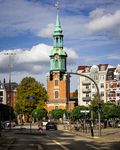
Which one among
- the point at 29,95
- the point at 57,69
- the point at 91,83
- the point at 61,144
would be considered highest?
the point at 57,69

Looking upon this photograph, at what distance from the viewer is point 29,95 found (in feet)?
403

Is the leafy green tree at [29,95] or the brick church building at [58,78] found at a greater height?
the brick church building at [58,78]

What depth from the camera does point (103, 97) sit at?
170 metres

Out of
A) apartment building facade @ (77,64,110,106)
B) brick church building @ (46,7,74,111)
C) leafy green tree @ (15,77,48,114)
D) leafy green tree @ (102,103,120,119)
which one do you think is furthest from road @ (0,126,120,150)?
apartment building facade @ (77,64,110,106)

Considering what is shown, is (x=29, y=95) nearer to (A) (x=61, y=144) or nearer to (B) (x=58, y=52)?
(B) (x=58, y=52)

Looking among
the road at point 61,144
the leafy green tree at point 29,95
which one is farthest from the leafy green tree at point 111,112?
the road at point 61,144

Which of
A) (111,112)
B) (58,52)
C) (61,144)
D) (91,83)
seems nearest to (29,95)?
(111,112)

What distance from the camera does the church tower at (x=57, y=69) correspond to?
6481 inches

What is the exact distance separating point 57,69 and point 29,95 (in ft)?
146

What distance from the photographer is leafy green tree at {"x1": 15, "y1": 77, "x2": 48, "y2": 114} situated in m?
122

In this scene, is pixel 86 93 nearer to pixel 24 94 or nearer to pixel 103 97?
pixel 103 97

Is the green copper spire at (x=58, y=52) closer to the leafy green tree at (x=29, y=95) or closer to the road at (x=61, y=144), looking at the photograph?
the leafy green tree at (x=29, y=95)

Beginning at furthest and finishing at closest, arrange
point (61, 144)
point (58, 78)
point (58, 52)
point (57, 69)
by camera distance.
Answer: point (58, 78), point (57, 69), point (58, 52), point (61, 144)

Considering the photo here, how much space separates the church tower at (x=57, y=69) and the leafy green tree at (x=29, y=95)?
35.3 meters
